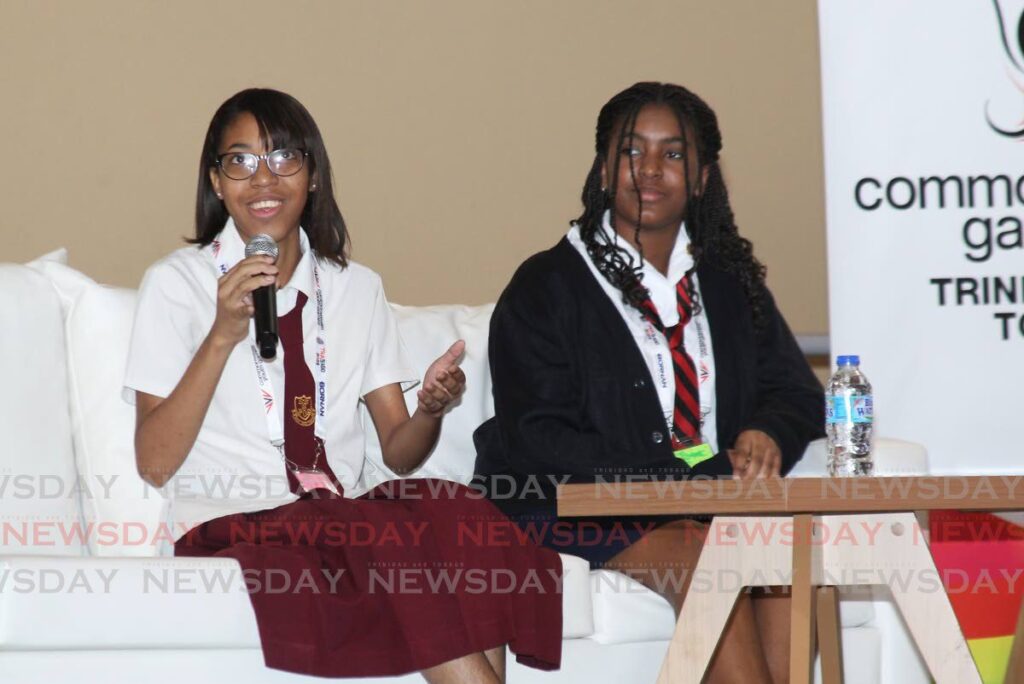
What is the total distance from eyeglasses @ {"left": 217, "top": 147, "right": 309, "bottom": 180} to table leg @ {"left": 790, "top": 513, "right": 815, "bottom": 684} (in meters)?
1.17

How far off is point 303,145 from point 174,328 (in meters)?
0.43

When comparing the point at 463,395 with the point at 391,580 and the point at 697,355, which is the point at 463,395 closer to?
the point at 697,355

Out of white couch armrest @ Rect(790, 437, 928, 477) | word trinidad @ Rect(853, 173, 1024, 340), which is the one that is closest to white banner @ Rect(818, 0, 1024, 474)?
word trinidad @ Rect(853, 173, 1024, 340)

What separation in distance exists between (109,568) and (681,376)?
116cm

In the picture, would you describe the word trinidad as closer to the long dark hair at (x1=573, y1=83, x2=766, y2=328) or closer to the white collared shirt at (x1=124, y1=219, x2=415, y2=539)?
the long dark hair at (x1=573, y1=83, x2=766, y2=328)

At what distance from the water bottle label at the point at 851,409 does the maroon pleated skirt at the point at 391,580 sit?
549 mm

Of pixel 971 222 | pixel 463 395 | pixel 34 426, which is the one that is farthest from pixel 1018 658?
pixel 34 426

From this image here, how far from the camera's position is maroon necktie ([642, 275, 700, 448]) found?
8.79 ft

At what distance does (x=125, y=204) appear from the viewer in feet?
13.0

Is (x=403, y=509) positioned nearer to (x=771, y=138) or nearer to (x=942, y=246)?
(x=942, y=246)

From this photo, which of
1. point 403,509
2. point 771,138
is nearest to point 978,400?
point 403,509

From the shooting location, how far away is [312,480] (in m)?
2.47

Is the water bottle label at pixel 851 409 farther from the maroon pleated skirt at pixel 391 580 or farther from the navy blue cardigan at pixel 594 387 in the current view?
the maroon pleated skirt at pixel 391 580

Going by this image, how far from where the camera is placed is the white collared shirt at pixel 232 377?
8.09ft
